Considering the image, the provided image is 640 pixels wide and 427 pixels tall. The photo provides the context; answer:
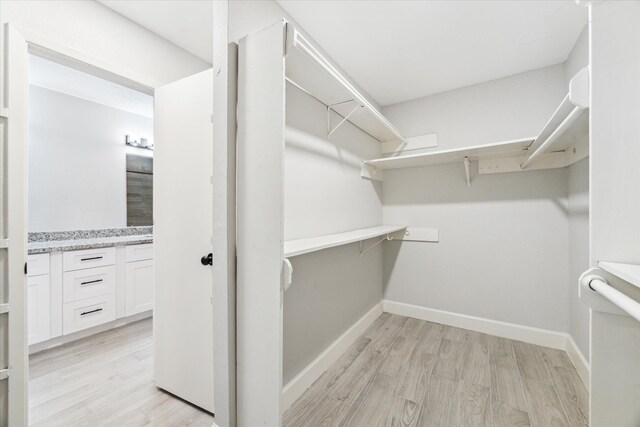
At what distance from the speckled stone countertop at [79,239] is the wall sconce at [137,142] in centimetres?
109

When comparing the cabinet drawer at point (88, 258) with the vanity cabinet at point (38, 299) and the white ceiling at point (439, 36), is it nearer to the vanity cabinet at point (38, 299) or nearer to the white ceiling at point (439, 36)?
the vanity cabinet at point (38, 299)

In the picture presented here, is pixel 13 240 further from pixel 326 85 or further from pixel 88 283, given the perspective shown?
pixel 326 85

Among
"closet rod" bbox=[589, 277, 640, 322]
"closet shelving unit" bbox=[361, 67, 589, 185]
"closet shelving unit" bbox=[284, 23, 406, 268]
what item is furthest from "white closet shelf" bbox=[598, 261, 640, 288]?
"closet shelving unit" bbox=[284, 23, 406, 268]

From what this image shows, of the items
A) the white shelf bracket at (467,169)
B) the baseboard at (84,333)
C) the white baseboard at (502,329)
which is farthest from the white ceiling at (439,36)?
the baseboard at (84,333)

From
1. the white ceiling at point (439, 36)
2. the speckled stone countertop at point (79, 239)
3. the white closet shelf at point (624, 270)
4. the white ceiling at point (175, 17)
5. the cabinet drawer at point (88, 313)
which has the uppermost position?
the white ceiling at point (175, 17)

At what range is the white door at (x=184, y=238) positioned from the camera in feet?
4.87

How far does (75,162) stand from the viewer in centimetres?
289

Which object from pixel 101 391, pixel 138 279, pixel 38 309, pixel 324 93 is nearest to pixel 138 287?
pixel 138 279

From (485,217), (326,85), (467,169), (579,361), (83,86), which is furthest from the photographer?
(83,86)

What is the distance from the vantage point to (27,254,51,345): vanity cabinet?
6.97 ft

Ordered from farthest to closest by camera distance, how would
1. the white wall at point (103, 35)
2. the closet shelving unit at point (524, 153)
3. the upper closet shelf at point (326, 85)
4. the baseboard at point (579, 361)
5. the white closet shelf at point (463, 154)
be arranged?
the white closet shelf at point (463, 154) → the baseboard at point (579, 361) → the closet shelving unit at point (524, 153) → the white wall at point (103, 35) → the upper closet shelf at point (326, 85)

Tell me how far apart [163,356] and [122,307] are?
1.45 meters

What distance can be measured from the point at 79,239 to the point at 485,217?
4.21 m

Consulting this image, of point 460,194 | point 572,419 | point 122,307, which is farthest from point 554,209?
point 122,307
